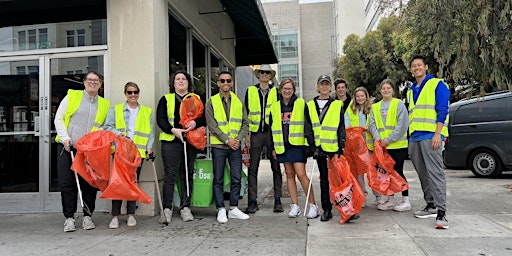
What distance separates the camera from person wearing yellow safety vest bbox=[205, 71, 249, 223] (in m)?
5.45

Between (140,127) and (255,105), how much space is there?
1601 millimetres

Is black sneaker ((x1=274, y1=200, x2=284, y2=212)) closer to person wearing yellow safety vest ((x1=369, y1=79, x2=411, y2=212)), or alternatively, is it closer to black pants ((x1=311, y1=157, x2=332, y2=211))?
black pants ((x1=311, y1=157, x2=332, y2=211))

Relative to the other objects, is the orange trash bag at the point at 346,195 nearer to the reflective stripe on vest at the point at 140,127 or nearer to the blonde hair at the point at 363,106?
the blonde hair at the point at 363,106

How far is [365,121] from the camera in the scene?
20.6 ft

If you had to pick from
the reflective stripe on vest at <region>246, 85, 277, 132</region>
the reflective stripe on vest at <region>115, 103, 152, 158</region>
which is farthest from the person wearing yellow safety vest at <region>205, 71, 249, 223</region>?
the reflective stripe on vest at <region>115, 103, 152, 158</region>

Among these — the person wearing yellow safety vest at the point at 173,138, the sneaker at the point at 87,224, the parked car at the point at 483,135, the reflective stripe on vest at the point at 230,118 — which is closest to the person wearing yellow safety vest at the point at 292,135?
the reflective stripe on vest at the point at 230,118

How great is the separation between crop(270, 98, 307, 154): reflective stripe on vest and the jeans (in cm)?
56

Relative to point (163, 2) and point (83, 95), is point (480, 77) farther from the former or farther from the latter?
point (83, 95)

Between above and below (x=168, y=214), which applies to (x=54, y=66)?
above

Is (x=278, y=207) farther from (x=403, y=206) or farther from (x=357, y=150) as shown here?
(x=403, y=206)

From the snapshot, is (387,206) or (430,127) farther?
(387,206)

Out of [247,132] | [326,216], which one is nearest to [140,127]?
[247,132]

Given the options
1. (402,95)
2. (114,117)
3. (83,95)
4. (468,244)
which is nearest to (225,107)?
(114,117)

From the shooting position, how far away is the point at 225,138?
5.38 meters
